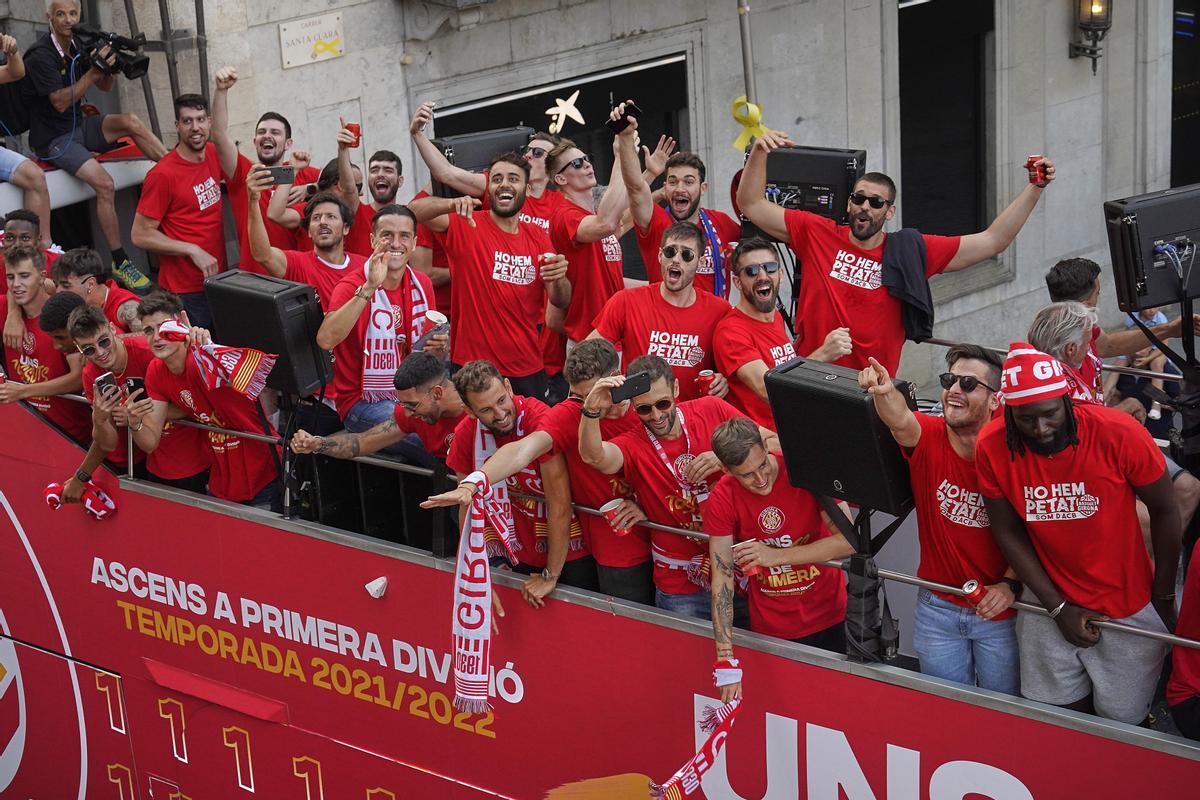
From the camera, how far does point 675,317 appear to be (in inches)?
301

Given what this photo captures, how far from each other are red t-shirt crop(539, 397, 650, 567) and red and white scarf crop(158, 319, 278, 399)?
1.71 metres

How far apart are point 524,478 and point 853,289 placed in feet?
7.07

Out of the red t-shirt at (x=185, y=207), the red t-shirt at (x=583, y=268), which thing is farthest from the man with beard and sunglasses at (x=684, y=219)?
the red t-shirt at (x=185, y=207)

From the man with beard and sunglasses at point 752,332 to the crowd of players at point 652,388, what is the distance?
2 cm

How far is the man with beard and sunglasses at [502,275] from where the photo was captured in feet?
27.8

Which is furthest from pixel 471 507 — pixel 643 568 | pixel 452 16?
pixel 452 16

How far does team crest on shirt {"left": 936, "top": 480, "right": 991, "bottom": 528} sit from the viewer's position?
5824 mm

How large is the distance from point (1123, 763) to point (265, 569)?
455 cm

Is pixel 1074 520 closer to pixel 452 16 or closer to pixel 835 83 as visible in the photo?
pixel 452 16

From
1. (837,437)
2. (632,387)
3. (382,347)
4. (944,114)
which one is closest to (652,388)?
(632,387)

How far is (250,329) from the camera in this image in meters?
7.53

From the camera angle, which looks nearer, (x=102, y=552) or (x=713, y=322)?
(x=713, y=322)

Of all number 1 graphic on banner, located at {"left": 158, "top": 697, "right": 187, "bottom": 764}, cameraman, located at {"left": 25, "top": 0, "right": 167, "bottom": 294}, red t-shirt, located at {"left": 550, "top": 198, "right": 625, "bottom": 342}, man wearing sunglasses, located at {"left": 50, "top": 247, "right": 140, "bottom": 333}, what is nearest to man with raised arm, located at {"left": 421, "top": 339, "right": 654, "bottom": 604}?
red t-shirt, located at {"left": 550, "top": 198, "right": 625, "bottom": 342}

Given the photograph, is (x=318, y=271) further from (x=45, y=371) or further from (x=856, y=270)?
(x=856, y=270)
